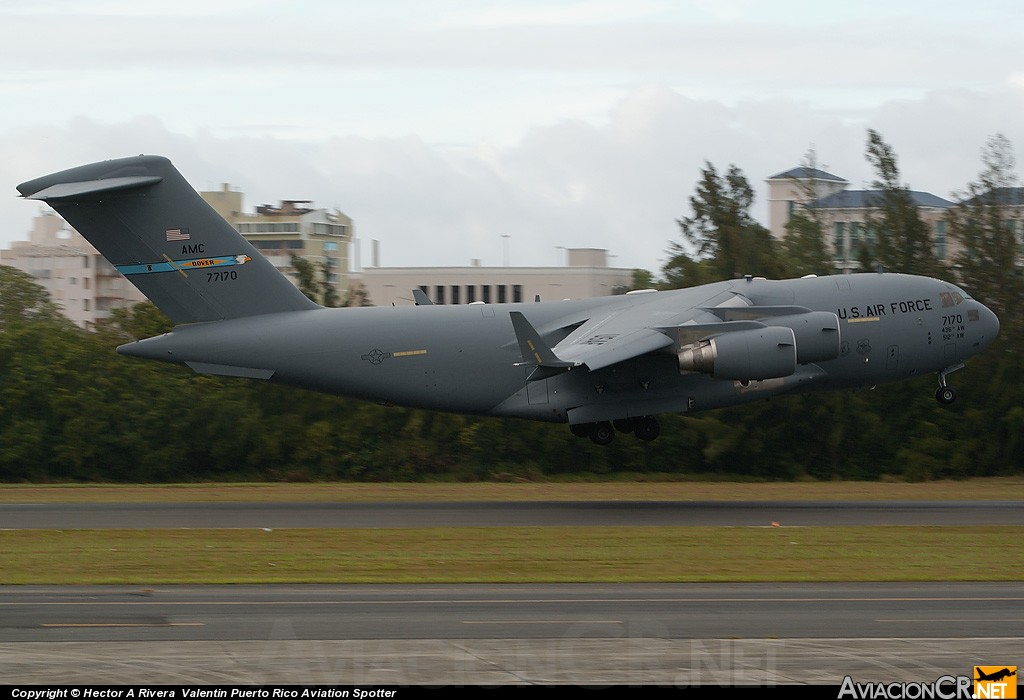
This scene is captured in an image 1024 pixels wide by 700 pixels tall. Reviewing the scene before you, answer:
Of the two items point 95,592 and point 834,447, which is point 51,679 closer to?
point 95,592

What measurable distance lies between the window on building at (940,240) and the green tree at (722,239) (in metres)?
5.58

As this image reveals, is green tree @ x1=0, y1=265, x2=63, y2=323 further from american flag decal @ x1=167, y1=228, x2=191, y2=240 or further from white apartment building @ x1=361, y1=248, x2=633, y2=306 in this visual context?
american flag decal @ x1=167, y1=228, x2=191, y2=240

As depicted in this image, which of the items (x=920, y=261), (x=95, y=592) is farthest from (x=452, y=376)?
(x=920, y=261)

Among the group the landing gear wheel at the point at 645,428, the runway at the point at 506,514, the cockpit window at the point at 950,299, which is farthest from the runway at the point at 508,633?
the cockpit window at the point at 950,299

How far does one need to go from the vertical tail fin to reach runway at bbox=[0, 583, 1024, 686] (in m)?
12.0

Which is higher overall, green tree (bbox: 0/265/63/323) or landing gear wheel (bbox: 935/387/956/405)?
green tree (bbox: 0/265/63/323)

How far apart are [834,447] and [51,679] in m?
31.2

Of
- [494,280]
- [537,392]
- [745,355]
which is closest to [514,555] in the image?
[745,355]

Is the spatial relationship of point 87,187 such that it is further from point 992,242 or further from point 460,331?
point 992,242

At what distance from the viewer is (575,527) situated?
21750 mm

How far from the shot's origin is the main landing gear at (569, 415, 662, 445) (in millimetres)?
26812

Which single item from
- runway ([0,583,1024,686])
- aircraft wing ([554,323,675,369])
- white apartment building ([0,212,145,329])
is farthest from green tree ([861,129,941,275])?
white apartment building ([0,212,145,329])

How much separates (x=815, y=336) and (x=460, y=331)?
7334 mm

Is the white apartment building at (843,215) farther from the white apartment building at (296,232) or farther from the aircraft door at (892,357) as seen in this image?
the white apartment building at (296,232)
